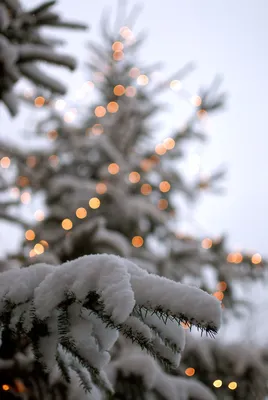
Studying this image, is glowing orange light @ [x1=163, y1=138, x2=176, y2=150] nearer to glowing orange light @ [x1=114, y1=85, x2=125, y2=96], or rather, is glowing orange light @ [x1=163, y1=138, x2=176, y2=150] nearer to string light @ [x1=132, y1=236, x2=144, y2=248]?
glowing orange light @ [x1=114, y1=85, x2=125, y2=96]

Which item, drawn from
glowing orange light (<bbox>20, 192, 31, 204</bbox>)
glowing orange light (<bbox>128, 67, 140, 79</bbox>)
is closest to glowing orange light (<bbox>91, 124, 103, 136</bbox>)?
glowing orange light (<bbox>128, 67, 140, 79</bbox>)

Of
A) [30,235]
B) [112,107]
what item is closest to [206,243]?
[30,235]

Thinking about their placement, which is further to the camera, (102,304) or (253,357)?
(253,357)

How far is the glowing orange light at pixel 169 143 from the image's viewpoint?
663cm

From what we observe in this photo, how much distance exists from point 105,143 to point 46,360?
5.06m

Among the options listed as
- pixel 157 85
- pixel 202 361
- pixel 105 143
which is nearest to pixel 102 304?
pixel 202 361

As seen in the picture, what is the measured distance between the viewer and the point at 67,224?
16.9 ft

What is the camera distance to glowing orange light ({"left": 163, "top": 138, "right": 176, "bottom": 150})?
663 cm

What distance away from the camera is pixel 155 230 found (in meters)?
6.74

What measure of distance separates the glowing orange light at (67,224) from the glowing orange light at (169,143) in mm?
2576

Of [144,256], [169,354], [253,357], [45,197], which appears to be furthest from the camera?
[45,197]

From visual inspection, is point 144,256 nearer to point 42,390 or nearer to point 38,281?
point 42,390

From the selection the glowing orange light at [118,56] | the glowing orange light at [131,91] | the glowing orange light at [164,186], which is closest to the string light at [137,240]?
the glowing orange light at [164,186]

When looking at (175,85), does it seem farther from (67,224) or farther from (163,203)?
(67,224)
